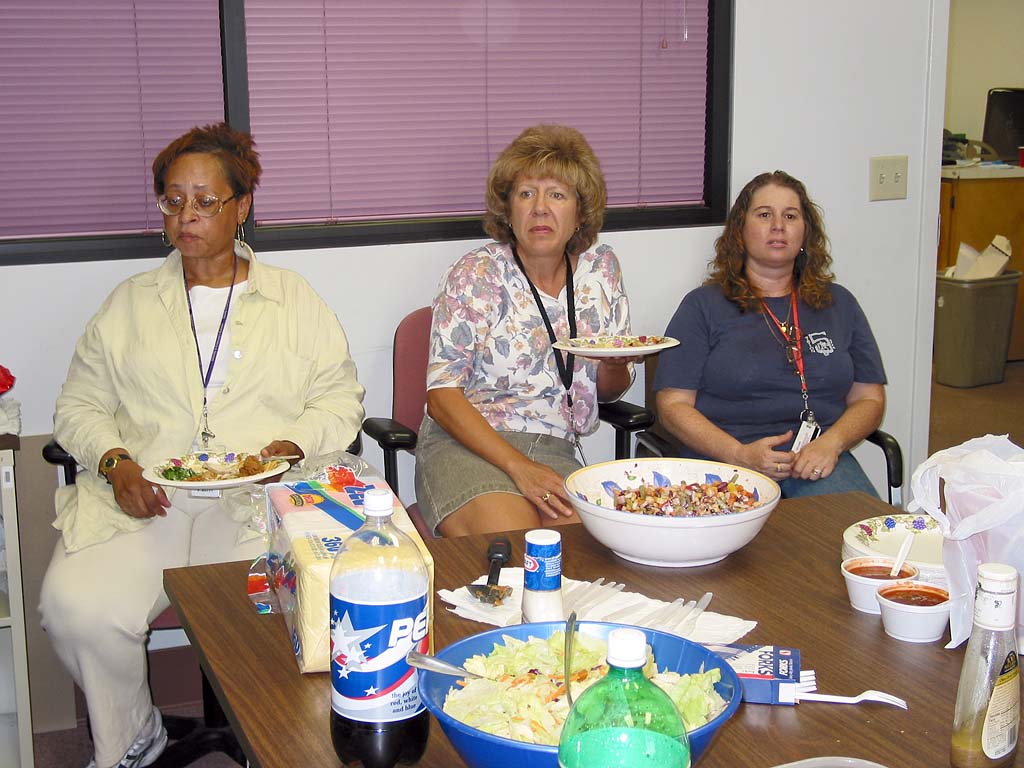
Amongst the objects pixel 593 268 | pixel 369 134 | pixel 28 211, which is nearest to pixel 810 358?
pixel 593 268

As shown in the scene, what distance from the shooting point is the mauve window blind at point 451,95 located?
3.01m

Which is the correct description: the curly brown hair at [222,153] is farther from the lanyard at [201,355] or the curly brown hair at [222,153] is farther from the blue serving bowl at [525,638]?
the blue serving bowl at [525,638]

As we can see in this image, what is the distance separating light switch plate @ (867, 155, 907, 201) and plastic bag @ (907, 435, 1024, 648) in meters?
2.21

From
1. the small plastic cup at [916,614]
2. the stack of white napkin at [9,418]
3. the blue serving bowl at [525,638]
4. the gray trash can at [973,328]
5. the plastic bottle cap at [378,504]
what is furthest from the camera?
the gray trash can at [973,328]

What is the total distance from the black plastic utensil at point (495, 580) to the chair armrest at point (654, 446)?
108 centimetres

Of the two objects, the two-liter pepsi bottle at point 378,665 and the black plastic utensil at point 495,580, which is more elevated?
the two-liter pepsi bottle at point 378,665

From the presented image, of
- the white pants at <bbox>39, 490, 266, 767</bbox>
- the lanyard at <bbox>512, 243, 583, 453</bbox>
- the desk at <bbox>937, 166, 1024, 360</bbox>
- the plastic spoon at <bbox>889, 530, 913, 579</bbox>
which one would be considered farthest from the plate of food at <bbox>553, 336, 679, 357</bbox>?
the desk at <bbox>937, 166, 1024, 360</bbox>

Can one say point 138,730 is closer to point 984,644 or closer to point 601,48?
point 984,644

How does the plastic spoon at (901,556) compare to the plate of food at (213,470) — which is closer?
the plastic spoon at (901,556)

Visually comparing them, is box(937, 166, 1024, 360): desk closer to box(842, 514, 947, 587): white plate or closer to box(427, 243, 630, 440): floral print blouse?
box(427, 243, 630, 440): floral print blouse

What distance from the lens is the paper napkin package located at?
4.63 feet

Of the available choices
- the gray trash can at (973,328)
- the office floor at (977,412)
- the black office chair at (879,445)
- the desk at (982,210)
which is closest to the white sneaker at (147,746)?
the black office chair at (879,445)

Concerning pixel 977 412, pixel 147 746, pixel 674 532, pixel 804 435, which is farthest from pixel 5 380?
pixel 977 412

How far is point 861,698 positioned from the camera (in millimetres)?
1354
